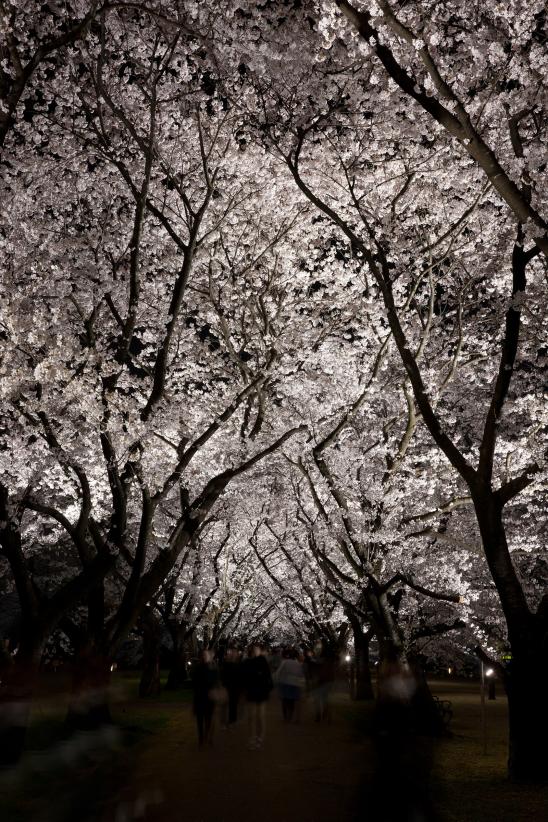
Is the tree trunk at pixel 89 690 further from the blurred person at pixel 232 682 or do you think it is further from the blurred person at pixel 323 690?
the blurred person at pixel 323 690

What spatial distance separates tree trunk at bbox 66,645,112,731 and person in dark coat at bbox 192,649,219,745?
2046mm

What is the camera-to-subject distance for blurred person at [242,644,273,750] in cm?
1461

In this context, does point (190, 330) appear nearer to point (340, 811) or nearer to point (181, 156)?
point (181, 156)

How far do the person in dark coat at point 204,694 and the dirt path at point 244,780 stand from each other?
0.91 feet

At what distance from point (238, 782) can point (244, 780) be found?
21 cm

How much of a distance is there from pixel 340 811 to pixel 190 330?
13079 mm

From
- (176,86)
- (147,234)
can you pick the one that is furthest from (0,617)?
(176,86)

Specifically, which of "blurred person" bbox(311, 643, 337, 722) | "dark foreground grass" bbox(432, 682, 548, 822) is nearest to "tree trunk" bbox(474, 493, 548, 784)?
"dark foreground grass" bbox(432, 682, 548, 822)

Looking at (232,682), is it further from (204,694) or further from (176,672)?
(176,672)

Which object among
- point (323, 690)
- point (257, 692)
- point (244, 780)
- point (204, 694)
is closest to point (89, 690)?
point (204, 694)

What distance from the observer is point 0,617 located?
41.0 m

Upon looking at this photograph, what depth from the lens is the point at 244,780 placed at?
977cm

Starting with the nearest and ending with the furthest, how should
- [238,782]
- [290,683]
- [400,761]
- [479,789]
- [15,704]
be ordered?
[238,782]
[479,789]
[15,704]
[400,761]
[290,683]

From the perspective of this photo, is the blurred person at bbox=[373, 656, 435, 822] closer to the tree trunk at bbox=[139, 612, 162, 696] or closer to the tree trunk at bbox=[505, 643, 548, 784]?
the tree trunk at bbox=[505, 643, 548, 784]
